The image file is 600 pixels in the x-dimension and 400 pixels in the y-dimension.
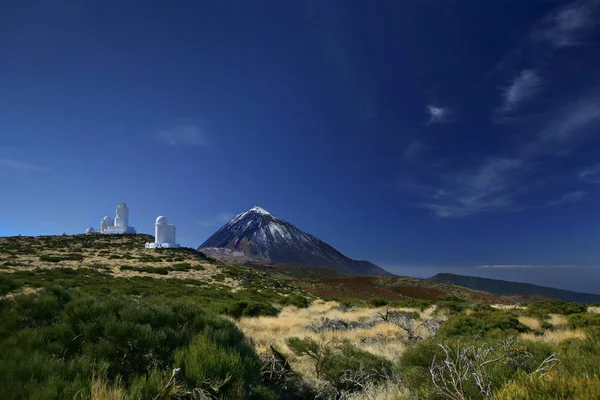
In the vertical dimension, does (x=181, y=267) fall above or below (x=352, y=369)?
below

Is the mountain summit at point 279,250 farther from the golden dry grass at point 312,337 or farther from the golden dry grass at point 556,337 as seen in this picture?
the golden dry grass at point 556,337

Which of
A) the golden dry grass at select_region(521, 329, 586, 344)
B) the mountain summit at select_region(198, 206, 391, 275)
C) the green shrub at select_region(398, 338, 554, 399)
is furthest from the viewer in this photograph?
the mountain summit at select_region(198, 206, 391, 275)

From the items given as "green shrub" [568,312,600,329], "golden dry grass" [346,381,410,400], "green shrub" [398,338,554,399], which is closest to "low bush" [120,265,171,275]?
"green shrub" [568,312,600,329]

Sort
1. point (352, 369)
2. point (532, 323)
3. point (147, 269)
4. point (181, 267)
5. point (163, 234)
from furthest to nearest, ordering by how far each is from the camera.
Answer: point (163, 234) < point (181, 267) < point (147, 269) < point (532, 323) < point (352, 369)

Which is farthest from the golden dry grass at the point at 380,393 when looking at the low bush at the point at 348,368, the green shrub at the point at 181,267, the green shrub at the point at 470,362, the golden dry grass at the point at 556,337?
the green shrub at the point at 181,267

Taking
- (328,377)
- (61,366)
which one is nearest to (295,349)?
(328,377)

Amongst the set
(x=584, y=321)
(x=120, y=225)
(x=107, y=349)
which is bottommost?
(x=584, y=321)

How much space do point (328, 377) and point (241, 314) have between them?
12.0 meters

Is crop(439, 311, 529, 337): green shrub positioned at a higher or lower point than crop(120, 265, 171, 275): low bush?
lower

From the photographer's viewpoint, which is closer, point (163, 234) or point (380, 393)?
point (380, 393)

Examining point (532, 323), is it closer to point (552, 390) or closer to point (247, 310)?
point (247, 310)

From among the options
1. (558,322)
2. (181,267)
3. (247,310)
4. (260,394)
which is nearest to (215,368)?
(260,394)

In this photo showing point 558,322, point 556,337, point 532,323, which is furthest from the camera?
point 558,322

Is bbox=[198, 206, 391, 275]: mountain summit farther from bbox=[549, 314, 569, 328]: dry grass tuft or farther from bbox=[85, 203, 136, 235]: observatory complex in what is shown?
bbox=[549, 314, 569, 328]: dry grass tuft
